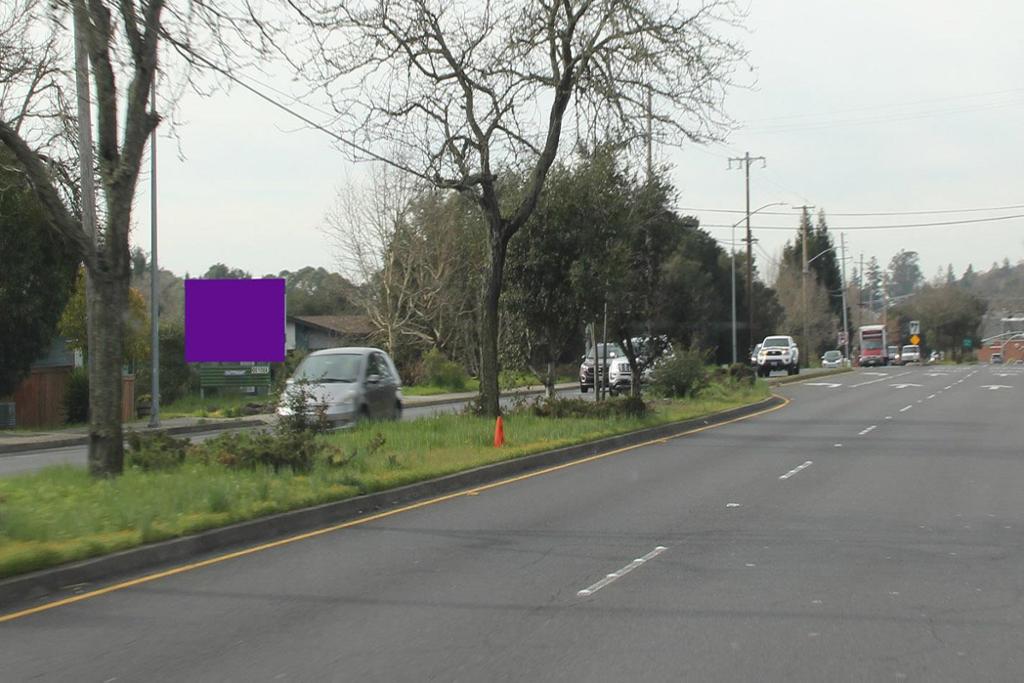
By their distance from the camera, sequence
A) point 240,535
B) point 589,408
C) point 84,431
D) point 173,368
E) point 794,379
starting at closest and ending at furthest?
1. point 240,535
2. point 589,408
3. point 84,431
4. point 173,368
5. point 794,379

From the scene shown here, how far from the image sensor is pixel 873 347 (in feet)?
303

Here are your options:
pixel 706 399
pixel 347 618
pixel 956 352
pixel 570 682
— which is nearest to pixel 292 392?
pixel 347 618

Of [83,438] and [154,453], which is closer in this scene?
[154,453]

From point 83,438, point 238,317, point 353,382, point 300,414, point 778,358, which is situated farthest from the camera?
point 778,358

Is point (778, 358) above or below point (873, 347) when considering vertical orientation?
below

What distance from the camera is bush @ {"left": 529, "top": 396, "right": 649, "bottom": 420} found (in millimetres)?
23719

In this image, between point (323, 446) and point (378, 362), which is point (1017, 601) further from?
point (378, 362)

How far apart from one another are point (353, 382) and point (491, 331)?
345 cm

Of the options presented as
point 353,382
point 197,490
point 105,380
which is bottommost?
point 197,490

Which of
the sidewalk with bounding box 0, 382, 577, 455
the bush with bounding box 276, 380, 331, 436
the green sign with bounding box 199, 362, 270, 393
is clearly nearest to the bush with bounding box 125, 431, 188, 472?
the bush with bounding box 276, 380, 331, 436

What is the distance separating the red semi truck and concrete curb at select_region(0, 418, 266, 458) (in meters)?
72.0

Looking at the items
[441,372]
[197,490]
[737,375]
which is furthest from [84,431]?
[737,375]

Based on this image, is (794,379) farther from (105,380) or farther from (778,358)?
(105,380)

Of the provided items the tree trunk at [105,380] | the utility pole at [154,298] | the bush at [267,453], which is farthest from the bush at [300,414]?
the utility pole at [154,298]
